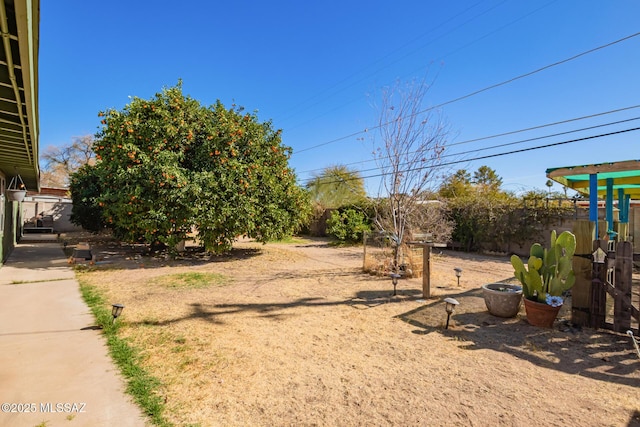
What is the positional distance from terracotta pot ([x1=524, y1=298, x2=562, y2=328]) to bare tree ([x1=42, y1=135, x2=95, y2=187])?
43086 mm

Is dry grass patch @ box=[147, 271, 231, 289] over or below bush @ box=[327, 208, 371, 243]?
below

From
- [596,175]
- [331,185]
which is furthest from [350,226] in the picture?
[596,175]

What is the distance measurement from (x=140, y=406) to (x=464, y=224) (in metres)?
13.3

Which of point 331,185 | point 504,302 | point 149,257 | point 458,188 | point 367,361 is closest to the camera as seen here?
point 367,361

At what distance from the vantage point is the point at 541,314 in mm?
4246

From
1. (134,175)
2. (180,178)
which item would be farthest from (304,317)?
(134,175)

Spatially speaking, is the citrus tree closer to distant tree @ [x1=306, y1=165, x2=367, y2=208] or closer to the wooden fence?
the wooden fence

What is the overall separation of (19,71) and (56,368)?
2.99 meters

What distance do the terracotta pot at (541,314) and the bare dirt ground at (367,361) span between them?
13cm

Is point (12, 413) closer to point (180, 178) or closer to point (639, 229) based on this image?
point (180, 178)

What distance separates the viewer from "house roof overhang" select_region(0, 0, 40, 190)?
7.14 feet

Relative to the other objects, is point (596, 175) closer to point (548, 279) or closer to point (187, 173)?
point (548, 279)

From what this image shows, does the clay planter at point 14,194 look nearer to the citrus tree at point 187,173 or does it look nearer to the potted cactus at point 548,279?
the citrus tree at point 187,173

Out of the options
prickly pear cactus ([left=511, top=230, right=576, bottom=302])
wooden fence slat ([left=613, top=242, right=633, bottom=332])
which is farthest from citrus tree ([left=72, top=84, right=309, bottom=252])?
wooden fence slat ([left=613, top=242, right=633, bottom=332])
